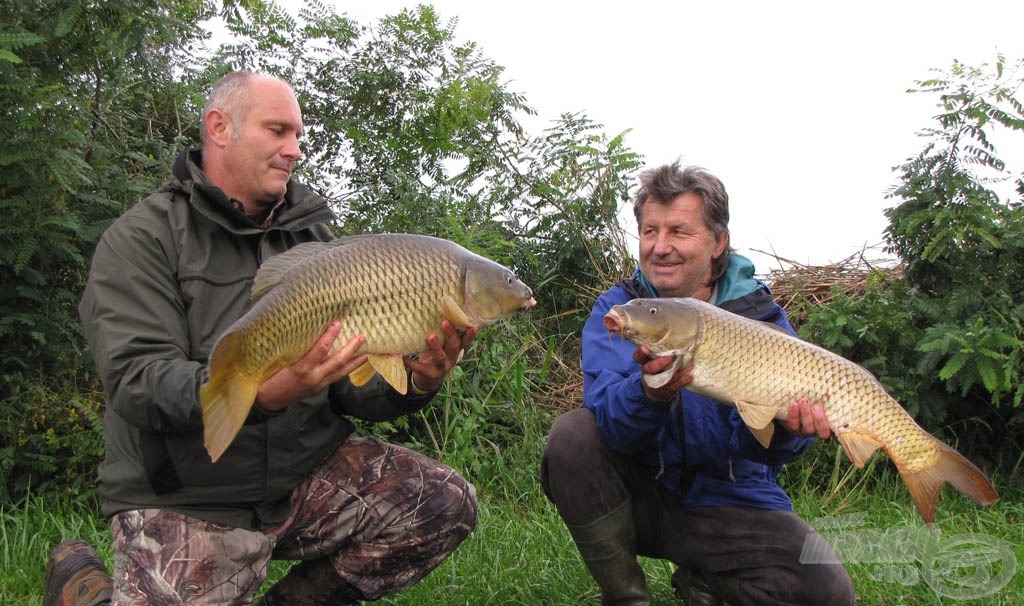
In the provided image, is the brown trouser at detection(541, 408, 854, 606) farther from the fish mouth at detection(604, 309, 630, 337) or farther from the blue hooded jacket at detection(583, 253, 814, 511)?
the fish mouth at detection(604, 309, 630, 337)

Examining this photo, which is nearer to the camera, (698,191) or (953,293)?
(698,191)

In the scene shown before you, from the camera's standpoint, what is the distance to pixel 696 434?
2.43m

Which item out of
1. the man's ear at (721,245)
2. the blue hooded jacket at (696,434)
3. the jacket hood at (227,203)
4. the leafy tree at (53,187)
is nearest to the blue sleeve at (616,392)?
the blue hooded jacket at (696,434)

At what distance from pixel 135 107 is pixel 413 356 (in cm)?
283

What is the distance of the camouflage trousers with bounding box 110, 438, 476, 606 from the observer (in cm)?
232

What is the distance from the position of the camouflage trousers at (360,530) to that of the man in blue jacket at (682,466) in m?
0.32

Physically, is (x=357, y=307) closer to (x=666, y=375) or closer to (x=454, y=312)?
(x=454, y=312)

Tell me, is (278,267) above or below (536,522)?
above

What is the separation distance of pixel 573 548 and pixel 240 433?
3.92 ft

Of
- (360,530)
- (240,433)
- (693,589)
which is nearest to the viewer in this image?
(240,433)

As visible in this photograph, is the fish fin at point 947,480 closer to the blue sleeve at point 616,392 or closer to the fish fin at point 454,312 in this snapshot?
the blue sleeve at point 616,392

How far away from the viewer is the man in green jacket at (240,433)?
213cm

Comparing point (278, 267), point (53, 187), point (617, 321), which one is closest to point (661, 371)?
point (617, 321)

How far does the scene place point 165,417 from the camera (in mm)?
2072
